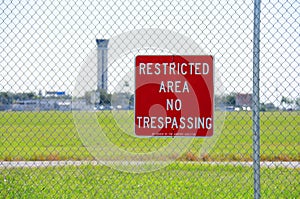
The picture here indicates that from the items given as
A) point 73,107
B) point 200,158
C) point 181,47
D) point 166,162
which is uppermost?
point 181,47

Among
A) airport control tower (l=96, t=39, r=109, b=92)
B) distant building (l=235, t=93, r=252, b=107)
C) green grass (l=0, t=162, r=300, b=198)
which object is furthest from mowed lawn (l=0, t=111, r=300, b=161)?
green grass (l=0, t=162, r=300, b=198)

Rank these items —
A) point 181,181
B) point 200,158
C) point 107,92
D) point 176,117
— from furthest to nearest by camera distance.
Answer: point 200,158 → point 181,181 → point 107,92 → point 176,117

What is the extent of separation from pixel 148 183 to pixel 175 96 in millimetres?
3511

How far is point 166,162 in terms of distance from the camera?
9766 mm

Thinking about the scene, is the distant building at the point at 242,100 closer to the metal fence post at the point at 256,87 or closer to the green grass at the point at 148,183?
the metal fence post at the point at 256,87

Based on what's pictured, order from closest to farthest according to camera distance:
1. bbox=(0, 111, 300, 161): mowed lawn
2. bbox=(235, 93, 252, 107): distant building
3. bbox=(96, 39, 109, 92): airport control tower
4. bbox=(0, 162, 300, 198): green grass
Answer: bbox=(96, 39, 109, 92): airport control tower
bbox=(235, 93, 252, 107): distant building
bbox=(0, 162, 300, 198): green grass
bbox=(0, 111, 300, 161): mowed lawn

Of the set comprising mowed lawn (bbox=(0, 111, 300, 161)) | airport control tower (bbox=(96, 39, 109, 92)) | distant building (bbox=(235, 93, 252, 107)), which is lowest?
mowed lawn (bbox=(0, 111, 300, 161))

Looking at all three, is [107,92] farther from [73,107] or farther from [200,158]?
[200,158]

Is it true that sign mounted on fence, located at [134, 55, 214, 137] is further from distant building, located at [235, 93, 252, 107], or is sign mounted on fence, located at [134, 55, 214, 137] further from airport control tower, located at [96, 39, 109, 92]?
distant building, located at [235, 93, 252, 107]

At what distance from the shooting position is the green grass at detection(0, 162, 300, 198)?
7.05m

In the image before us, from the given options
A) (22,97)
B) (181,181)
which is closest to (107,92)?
(22,97)

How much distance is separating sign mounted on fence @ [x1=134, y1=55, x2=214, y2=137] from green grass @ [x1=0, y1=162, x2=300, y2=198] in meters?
2.17

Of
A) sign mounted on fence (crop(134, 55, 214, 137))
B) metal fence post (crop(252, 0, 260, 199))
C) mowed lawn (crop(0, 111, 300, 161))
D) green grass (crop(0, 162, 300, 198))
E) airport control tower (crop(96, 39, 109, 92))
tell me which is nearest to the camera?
metal fence post (crop(252, 0, 260, 199))

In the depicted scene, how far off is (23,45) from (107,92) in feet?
3.40
